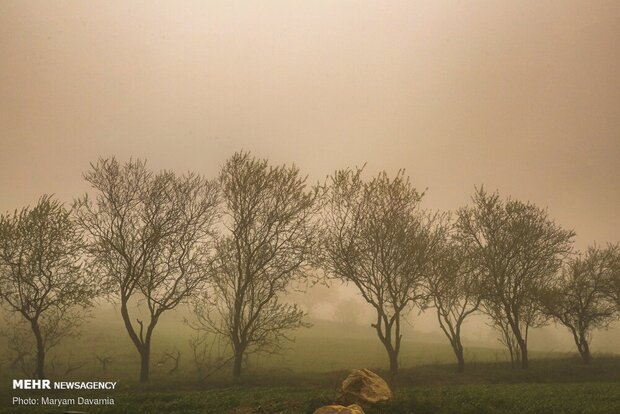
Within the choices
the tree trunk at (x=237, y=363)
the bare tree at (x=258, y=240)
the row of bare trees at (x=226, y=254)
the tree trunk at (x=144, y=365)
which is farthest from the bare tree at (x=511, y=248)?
the tree trunk at (x=144, y=365)

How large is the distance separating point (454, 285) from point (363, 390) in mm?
22750

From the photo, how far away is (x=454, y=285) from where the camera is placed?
114 ft

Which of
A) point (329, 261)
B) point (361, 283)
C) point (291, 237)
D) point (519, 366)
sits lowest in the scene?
point (519, 366)

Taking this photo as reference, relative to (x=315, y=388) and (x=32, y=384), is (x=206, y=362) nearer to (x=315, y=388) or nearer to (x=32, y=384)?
(x=32, y=384)

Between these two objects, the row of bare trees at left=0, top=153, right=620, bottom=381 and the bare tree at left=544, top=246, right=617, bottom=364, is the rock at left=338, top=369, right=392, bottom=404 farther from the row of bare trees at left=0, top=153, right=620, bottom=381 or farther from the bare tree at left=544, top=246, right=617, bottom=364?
the bare tree at left=544, top=246, right=617, bottom=364

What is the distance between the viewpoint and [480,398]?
55.7 feet

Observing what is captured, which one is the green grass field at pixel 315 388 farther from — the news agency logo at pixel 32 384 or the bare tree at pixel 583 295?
the bare tree at pixel 583 295

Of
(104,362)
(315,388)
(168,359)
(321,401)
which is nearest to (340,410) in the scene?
(321,401)

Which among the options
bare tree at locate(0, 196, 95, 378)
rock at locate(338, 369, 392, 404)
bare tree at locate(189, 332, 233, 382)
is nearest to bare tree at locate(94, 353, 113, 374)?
bare tree at locate(0, 196, 95, 378)

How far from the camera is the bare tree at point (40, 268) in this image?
85.0 feet

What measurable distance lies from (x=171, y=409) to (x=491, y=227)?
109ft

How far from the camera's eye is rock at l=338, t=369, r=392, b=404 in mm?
15273

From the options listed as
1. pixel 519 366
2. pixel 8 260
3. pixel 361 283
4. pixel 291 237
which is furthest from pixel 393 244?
pixel 8 260

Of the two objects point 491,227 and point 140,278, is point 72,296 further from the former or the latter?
point 491,227
